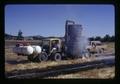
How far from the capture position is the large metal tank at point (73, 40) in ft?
16.7

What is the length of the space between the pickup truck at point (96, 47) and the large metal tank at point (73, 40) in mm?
100

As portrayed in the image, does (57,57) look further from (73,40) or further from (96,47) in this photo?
(96,47)

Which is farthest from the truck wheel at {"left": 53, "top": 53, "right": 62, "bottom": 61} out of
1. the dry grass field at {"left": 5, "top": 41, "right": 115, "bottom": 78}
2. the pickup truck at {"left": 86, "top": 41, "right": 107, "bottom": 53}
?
the pickup truck at {"left": 86, "top": 41, "right": 107, "bottom": 53}

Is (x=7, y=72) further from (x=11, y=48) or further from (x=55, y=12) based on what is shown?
(x=55, y=12)

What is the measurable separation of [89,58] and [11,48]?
0.87m

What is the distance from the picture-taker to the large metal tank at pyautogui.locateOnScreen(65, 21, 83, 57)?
508 centimetres

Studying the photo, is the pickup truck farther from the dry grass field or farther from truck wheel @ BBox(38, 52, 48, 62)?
truck wheel @ BBox(38, 52, 48, 62)

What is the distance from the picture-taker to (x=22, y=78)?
5.08 metres

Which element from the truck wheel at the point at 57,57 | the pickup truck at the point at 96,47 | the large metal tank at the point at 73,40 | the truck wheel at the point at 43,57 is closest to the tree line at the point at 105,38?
the pickup truck at the point at 96,47

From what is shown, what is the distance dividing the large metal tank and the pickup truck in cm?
10

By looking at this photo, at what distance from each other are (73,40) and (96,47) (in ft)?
0.86

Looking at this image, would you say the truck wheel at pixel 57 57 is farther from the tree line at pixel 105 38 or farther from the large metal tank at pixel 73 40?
the tree line at pixel 105 38

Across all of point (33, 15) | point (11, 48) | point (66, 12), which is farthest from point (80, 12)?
point (11, 48)
